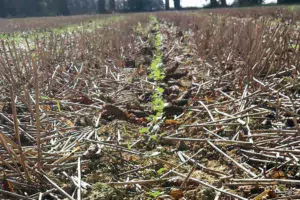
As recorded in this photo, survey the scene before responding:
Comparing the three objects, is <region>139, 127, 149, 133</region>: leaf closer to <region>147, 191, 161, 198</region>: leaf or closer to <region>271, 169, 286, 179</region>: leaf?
<region>147, 191, 161, 198</region>: leaf

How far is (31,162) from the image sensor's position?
195cm

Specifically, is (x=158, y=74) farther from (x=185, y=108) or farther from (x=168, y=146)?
(x=168, y=146)

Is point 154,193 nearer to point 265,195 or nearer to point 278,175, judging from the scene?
point 265,195

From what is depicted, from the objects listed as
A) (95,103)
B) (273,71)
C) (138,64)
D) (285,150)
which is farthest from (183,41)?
(285,150)

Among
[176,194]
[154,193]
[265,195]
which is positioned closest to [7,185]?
[154,193]

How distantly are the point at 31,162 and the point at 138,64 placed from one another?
3.87 meters

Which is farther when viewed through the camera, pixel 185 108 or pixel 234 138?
pixel 185 108

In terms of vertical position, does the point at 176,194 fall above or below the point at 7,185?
below

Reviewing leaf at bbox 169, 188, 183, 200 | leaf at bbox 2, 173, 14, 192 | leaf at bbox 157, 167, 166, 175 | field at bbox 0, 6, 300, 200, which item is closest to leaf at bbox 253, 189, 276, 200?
field at bbox 0, 6, 300, 200

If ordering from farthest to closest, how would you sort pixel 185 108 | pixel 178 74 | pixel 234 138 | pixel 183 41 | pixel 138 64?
pixel 183 41 < pixel 138 64 < pixel 178 74 < pixel 185 108 < pixel 234 138

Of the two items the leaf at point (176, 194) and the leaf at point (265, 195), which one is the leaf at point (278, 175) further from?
the leaf at point (176, 194)

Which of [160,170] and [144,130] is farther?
[144,130]

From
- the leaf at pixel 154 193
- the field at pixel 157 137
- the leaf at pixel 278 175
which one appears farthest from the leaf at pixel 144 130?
the leaf at pixel 278 175

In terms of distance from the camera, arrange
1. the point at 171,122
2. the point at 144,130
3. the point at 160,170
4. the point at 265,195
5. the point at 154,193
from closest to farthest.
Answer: the point at 265,195 < the point at 154,193 < the point at 160,170 < the point at 144,130 < the point at 171,122
